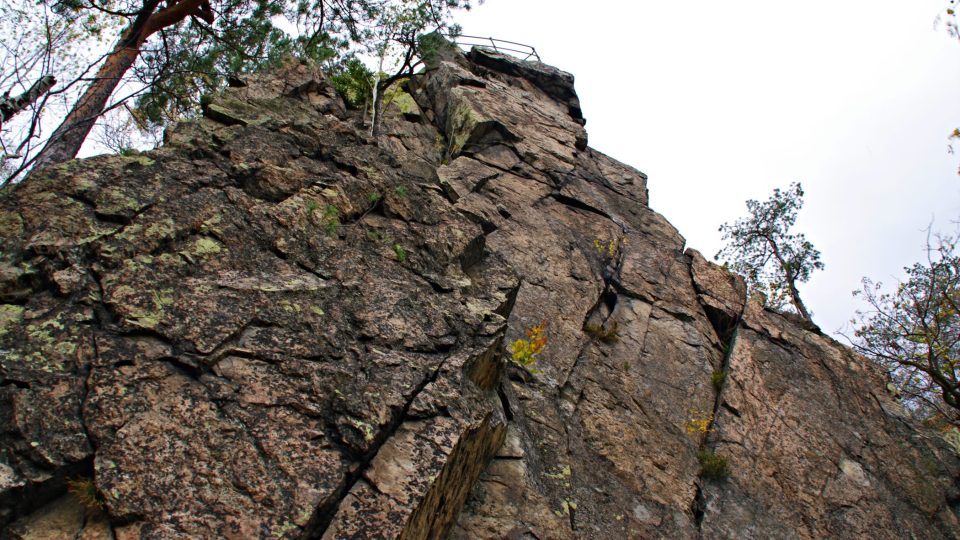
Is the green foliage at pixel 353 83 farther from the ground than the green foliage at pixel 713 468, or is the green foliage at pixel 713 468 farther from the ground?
the green foliage at pixel 353 83

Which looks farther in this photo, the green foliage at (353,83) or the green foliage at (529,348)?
the green foliage at (353,83)

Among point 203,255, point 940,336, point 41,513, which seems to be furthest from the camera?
point 940,336

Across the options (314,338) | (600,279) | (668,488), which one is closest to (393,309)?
(314,338)

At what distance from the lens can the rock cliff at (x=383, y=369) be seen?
17.5 ft

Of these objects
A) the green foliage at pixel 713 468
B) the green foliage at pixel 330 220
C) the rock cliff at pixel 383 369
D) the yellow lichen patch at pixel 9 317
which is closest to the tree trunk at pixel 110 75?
the rock cliff at pixel 383 369

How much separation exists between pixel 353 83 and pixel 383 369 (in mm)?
12928

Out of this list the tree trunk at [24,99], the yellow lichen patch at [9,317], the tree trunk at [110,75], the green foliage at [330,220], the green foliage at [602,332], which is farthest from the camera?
the green foliage at [602,332]

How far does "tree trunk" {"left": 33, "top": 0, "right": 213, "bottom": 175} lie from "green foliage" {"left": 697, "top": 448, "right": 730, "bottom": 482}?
12.1 metres

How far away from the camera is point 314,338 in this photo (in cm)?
690

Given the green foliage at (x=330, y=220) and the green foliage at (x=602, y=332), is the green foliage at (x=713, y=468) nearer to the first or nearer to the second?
the green foliage at (x=602, y=332)

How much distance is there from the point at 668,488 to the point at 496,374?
415 cm

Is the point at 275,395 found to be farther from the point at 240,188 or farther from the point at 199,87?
the point at 199,87

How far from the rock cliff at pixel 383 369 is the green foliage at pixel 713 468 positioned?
0.22 feet

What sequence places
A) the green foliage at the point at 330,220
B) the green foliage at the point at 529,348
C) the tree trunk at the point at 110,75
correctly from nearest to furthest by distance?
the green foliage at the point at 330,220, the tree trunk at the point at 110,75, the green foliage at the point at 529,348
